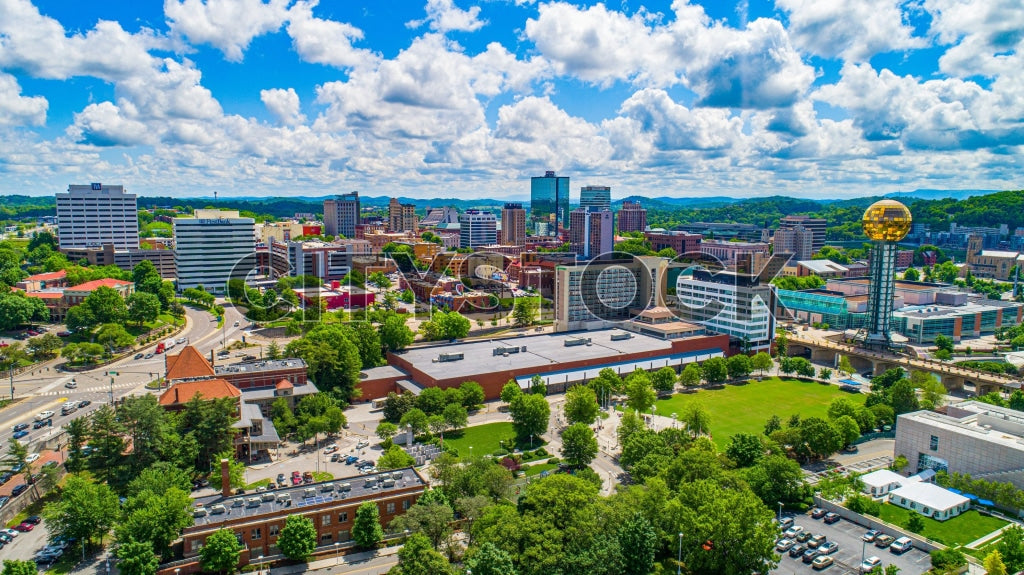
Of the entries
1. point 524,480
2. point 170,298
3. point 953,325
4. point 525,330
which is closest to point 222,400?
point 524,480

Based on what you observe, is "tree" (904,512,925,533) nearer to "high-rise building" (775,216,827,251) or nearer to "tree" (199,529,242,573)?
"tree" (199,529,242,573)

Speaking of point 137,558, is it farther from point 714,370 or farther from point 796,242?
point 796,242

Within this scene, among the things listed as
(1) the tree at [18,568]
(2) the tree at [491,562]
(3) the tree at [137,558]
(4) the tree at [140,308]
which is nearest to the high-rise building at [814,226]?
(4) the tree at [140,308]

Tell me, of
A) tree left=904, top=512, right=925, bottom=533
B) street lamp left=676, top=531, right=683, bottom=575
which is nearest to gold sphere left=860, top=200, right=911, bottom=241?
tree left=904, top=512, right=925, bottom=533

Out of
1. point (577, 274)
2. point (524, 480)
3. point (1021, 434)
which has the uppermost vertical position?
point (577, 274)

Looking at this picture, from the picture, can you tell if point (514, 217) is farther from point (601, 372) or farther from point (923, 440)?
point (923, 440)

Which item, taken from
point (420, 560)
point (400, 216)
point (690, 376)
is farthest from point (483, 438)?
point (400, 216)
